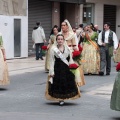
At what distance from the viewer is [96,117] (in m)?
8.46

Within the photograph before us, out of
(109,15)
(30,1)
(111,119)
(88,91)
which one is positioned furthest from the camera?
(109,15)

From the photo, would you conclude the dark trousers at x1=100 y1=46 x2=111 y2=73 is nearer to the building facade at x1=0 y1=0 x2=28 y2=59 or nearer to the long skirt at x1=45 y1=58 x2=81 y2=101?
the long skirt at x1=45 y1=58 x2=81 y2=101

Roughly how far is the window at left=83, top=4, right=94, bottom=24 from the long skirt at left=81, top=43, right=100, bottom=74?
14.2 meters

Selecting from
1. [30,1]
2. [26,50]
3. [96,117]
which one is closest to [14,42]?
[26,50]

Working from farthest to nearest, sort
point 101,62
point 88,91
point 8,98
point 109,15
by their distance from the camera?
1. point 109,15
2. point 101,62
3. point 88,91
4. point 8,98

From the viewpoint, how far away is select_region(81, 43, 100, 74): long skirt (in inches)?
616

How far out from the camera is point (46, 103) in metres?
9.98

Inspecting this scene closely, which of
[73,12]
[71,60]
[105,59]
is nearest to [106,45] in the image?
[105,59]

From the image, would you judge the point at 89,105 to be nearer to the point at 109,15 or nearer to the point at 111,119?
the point at 111,119

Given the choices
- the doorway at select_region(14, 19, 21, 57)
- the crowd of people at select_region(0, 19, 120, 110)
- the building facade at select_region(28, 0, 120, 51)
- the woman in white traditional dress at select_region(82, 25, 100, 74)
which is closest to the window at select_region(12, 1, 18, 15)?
the doorway at select_region(14, 19, 21, 57)

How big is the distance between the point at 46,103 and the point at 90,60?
597cm

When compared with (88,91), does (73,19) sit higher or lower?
higher

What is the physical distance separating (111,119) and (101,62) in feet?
24.0

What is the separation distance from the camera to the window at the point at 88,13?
29928mm
